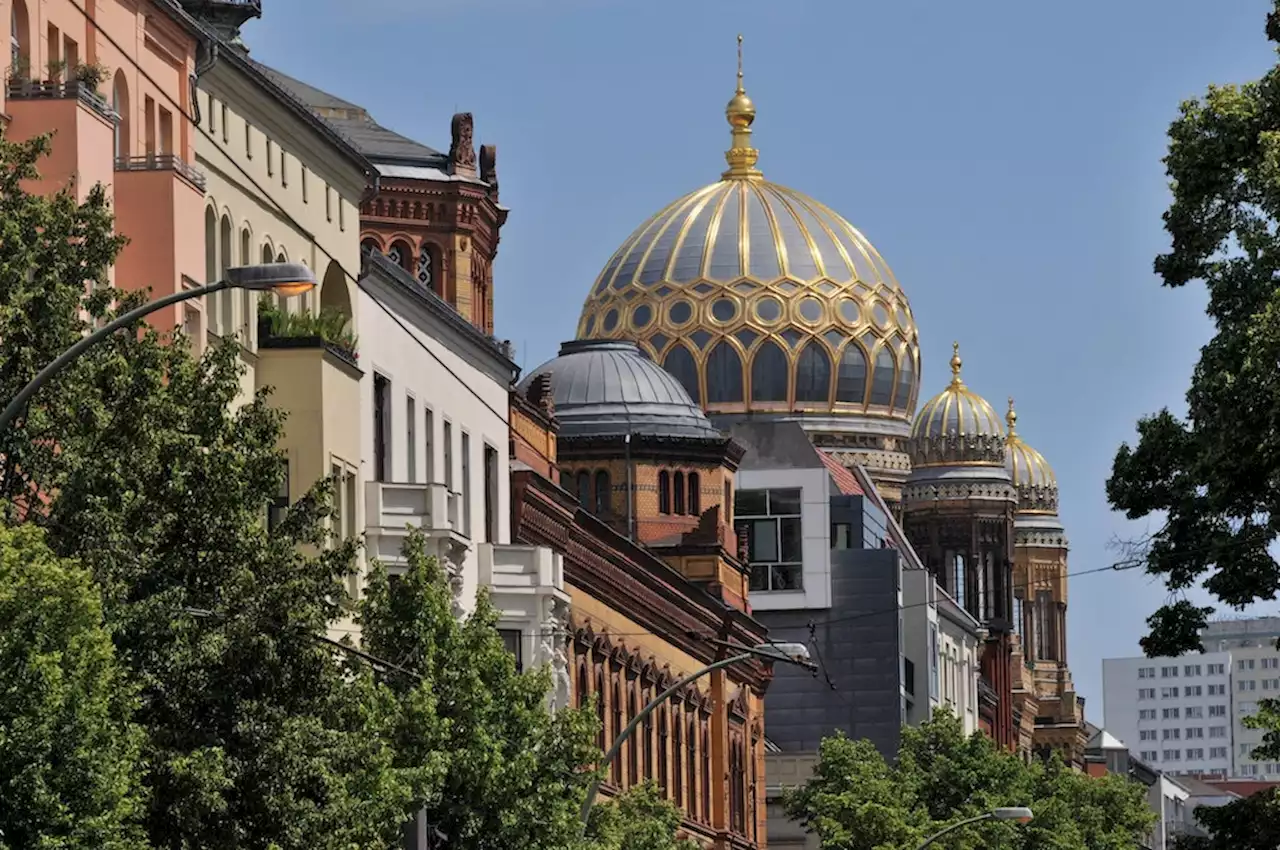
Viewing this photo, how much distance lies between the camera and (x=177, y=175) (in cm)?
4750

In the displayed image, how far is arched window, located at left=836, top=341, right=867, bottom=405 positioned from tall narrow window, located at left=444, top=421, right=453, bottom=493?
83032mm

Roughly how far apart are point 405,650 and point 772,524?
2697 inches

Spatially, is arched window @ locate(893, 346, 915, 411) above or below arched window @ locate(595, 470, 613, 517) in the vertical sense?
above

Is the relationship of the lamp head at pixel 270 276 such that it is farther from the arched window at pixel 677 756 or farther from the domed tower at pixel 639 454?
the domed tower at pixel 639 454

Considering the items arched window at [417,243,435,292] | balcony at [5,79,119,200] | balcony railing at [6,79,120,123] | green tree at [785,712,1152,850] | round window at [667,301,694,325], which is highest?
round window at [667,301,694,325]

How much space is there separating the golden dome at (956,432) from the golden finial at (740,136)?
21.1m

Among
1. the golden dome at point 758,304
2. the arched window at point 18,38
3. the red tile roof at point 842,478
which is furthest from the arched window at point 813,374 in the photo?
the arched window at point 18,38

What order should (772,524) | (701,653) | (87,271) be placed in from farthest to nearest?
(772,524)
(701,653)
(87,271)

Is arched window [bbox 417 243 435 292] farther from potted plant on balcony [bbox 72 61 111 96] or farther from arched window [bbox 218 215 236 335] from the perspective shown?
potted plant on balcony [bbox 72 61 111 96]

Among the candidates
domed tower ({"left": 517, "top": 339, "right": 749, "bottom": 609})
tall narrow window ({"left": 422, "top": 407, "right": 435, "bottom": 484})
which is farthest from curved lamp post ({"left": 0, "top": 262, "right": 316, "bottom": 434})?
domed tower ({"left": 517, "top": 339, "right": 749, "bottom": 609})

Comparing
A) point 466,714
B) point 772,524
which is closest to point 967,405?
point 772,524

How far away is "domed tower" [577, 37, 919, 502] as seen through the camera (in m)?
145

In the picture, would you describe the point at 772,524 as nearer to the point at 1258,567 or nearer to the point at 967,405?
the point at 967,405

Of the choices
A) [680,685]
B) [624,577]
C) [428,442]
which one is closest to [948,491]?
[624,577]
